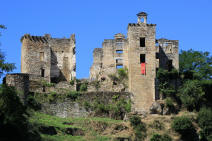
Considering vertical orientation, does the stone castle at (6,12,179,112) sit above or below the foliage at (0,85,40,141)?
above

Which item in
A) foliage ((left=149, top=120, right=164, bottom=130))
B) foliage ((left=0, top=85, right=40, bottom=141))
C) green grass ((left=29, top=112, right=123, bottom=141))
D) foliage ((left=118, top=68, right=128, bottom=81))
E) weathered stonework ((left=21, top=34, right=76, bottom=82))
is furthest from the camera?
weathered stonework ((left=21, top=34, right=76, bottom=82))

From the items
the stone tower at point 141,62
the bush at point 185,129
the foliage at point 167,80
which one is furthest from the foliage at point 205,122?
the stone tower at point 141,62

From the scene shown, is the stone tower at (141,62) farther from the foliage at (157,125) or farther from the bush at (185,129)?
the bush at (185,129)

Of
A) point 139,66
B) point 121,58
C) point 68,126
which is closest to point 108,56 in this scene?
point 121,58

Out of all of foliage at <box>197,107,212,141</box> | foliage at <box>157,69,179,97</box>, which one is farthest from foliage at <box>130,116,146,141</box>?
foliage at <box>157,69,179,97</box>

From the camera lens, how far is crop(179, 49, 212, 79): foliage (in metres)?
50.7

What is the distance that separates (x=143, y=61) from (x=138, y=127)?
8.51m

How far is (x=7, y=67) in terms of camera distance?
3169cm

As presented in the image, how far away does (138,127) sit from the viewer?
132ft

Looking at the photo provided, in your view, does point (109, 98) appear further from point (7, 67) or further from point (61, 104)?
point (7, 67)

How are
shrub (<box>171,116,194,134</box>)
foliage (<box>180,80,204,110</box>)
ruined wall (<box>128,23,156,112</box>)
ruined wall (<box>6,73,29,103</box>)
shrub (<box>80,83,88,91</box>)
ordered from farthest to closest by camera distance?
shrub (<box>80,83,88,91</box>), ruined wall (<box>128,23,156,112</box>), foliage (<box>180,80,204,110</box>), shrub (<box>171,116,194,134</box>), ruined wall (<box>6,73,29,103</box>)

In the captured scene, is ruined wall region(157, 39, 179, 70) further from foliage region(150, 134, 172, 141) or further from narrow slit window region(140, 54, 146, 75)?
foliage region(150, 134, 172, 141)

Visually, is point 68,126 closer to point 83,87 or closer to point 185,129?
point 185,129

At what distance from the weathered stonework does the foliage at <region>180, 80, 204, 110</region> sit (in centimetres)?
1207
